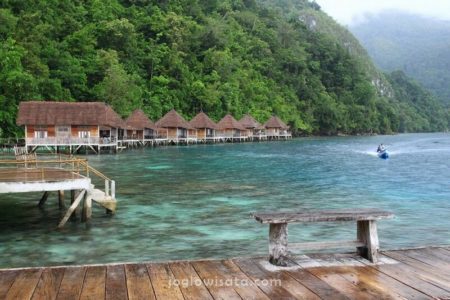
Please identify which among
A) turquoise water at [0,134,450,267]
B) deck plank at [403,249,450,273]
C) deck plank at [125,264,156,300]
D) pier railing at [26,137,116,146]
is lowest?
turquoise water at [0,134,450,267]

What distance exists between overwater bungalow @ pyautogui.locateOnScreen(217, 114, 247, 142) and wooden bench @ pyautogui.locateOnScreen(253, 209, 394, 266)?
227 ft

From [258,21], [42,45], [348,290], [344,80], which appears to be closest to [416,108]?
[344,80]

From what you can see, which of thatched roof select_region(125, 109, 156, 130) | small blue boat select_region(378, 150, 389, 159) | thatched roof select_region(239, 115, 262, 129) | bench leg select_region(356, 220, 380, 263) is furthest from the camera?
thatched roof select_region(239, 115, 262, 129)

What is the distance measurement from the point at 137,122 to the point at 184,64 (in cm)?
2884

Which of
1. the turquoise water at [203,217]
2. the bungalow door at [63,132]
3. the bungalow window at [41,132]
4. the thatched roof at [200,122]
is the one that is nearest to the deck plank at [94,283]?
the turquoise water at [203,217]

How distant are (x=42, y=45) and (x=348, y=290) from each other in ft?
213

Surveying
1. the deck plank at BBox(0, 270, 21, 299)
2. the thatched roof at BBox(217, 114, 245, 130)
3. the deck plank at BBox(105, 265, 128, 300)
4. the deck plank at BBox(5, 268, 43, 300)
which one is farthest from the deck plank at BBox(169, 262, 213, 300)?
the thatched roof at BBox(217, 114, 245, 130)

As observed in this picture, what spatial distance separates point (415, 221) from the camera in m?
15.8

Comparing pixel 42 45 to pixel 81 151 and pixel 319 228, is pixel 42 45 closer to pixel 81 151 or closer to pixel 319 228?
pixel 81 151

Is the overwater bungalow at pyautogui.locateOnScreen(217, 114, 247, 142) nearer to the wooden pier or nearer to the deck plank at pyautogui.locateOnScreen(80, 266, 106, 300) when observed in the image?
the wooden pier

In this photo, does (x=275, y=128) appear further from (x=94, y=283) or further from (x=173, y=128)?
(x=94, y=283)

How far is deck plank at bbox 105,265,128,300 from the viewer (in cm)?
529

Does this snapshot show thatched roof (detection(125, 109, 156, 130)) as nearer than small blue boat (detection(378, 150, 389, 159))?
No

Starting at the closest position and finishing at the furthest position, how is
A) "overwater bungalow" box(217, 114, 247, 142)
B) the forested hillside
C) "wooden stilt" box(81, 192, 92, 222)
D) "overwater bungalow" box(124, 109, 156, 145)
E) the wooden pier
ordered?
1. the wooden pier
2. "wooden stilt" box(81, 192, 92, 222)
3. the forested hillside
4. "overwater bungalow" box(124, 109, 156, 145)
5. "overwater bungalow" box(217, 114, 247, 142)
